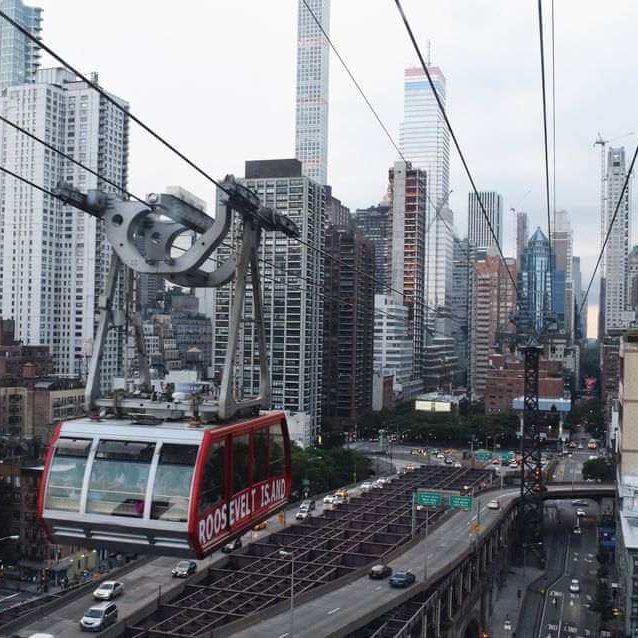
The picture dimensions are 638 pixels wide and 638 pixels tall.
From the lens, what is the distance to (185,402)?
820 centimetres

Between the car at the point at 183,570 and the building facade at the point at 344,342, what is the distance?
41.1m

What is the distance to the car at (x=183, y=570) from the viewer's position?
81.5 feet

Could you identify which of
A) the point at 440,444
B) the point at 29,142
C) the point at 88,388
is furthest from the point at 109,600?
the point at 440,444

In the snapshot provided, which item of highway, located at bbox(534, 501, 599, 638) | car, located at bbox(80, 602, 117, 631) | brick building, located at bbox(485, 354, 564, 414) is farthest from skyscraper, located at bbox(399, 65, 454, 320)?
car, located at bbox(80, 602, 117, 631)

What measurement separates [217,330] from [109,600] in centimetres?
3766

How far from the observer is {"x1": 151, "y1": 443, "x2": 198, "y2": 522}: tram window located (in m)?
7.41

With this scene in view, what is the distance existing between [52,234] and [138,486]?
5902 cm

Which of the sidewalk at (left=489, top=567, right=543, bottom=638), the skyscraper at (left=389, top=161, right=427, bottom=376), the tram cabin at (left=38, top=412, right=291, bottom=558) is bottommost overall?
the sidewalk at (left=489, top=567, right=543, bottom=638)

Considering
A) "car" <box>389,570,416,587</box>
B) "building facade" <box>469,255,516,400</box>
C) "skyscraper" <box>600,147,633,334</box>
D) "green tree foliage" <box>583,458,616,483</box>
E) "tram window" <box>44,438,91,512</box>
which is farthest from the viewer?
"building facade" <box>469,255,516,400</box>

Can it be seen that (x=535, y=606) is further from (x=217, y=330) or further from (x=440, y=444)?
(x=440, y=444)

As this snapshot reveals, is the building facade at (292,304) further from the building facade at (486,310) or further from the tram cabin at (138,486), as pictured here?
the building facade at (486,310)

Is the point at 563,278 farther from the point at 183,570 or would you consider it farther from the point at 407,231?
the point at 183,570

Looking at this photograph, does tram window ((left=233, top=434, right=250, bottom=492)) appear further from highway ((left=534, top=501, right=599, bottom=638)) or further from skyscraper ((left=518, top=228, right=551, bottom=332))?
skyscraper ((left=518, top=228, right=551, bottom=332))

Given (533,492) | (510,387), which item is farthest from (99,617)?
(510,387)
